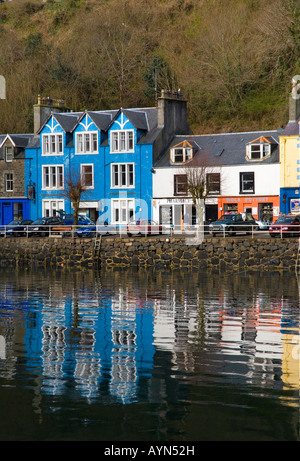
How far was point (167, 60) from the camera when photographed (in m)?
90.0

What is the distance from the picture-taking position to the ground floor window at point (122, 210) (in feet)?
204

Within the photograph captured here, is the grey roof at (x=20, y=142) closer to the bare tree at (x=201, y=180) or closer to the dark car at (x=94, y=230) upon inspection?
the bare tree at (x=201, y=180)

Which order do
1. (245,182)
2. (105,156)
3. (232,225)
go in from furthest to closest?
(105,156) → (245,182) → (232,225)

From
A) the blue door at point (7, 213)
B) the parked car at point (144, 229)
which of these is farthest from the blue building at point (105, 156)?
the parked car at point (144, 229)

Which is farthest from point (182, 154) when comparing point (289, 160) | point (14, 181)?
Answer: point (14, 181)

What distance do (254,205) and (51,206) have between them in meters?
19.1

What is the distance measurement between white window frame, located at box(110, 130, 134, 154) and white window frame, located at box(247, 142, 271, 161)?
1071 centimetres

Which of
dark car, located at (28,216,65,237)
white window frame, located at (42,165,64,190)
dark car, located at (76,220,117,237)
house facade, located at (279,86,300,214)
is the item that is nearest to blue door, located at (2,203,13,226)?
white window frame, located at (42,165,64,190)

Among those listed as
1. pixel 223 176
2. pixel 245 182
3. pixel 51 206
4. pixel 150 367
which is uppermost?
pixel 223 176

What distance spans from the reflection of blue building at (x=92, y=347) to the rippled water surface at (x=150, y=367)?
3 centimetres

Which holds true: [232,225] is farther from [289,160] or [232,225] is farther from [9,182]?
[9,182]

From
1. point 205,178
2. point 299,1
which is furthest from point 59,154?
point 299,1

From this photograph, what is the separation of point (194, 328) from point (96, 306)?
6846mm

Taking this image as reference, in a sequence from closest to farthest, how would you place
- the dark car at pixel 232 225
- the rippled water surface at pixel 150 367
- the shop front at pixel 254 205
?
the rippled water surface at pixel 150 367, the dark car at pixel 232 225, the shop front at pixel 254 205
